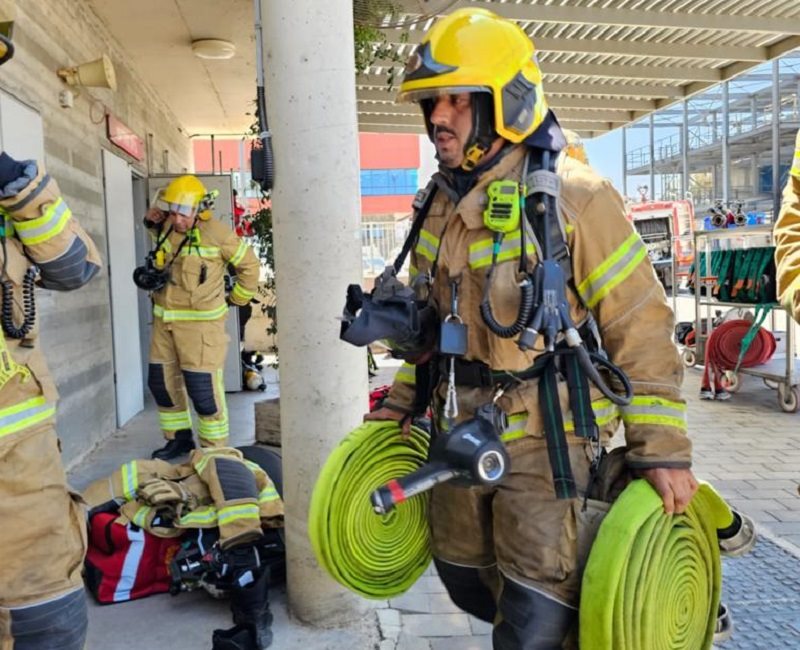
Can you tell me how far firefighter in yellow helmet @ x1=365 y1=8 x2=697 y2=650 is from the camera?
1950 mm

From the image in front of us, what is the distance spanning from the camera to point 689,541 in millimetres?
1994

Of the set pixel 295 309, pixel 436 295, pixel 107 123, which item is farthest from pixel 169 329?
pixel 436 295

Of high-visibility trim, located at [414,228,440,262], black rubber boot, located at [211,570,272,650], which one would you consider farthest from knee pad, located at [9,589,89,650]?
high-visibility trim, located at [414,228,440,262]

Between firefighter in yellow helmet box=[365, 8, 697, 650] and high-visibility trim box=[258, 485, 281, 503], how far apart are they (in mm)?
1736

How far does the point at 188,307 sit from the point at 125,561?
2647 millimetres

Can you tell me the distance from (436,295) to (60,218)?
1.20 metres

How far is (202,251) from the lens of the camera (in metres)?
5.88

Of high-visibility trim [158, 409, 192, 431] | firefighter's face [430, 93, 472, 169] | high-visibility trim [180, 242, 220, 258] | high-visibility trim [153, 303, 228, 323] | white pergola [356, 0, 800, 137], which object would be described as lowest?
high-visibility trim [158, 409, 192, 431]

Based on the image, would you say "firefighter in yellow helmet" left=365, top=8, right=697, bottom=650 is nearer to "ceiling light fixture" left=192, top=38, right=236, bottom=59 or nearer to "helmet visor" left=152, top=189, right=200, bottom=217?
"helmet visor" left=152, top=189, right=200, bottom=217

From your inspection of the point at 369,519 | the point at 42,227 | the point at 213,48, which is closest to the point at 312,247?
the point at 42,227

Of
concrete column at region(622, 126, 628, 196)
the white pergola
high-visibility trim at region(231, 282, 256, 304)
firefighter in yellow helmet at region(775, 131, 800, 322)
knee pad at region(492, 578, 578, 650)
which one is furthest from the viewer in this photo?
concrete column at region(622, 126, 628, 196)

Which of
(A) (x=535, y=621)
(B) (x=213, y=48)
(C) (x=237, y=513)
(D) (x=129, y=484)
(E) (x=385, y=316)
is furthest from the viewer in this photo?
(B) (x=213, y=48)

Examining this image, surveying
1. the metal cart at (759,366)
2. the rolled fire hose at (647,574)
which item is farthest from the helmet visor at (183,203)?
the metal cart at (759,366)

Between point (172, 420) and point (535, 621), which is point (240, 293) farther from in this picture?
point (535, 621)
